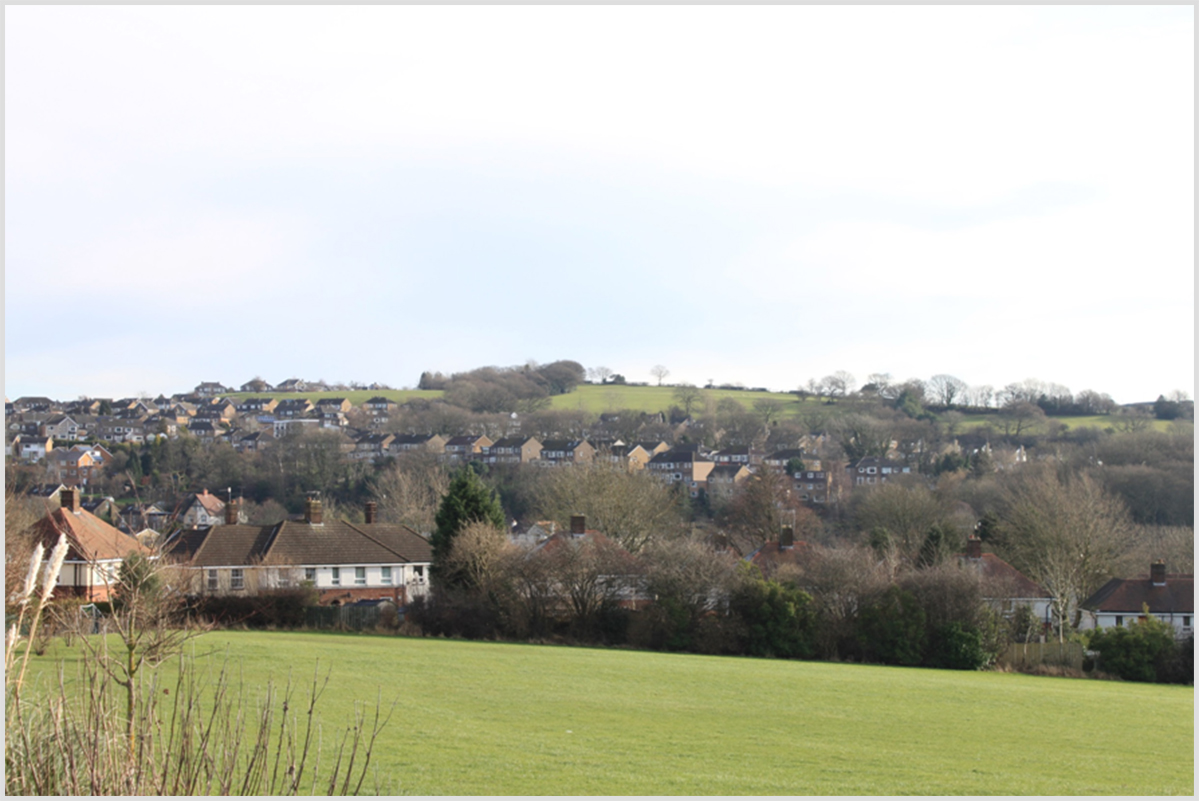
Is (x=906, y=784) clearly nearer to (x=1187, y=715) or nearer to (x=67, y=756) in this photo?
(x=67, y=756)

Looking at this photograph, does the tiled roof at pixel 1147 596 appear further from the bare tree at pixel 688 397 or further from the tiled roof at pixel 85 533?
the bare tree at pixel 688 397

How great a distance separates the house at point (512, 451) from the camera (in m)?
102

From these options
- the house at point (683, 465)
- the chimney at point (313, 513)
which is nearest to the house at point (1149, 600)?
the chimney at point (313, 513)

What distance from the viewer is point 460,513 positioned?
39812 millimetres

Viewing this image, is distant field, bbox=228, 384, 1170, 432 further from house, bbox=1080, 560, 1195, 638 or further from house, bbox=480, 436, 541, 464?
house, bbox=1080, 560, 1195, 638

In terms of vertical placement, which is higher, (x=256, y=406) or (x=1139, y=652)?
(x=256, y=406)

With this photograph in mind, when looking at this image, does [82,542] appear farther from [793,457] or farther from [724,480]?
[793,457]

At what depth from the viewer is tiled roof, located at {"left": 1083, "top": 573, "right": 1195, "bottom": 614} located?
3881 cm

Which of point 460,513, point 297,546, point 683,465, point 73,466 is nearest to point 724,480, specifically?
point 683,465

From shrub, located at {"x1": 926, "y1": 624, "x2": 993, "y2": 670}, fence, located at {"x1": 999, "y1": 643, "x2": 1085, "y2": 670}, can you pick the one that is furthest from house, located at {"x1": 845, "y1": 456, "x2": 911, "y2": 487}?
shrub, located at {"x1": 926, "y1": 624, "x2": 993, "y2": 670}

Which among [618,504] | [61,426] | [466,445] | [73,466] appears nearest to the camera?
[618,504]

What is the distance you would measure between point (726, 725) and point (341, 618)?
22.3 meters

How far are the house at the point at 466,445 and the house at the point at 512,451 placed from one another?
40.3 inches

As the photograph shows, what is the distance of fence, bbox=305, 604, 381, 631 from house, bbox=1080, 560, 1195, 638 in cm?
2981
